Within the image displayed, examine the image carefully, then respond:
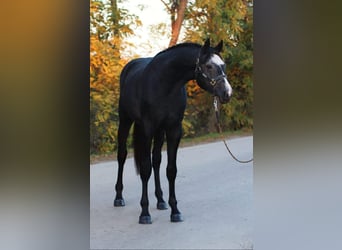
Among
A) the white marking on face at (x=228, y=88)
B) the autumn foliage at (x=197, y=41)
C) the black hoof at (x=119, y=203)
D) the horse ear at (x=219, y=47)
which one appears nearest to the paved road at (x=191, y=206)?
the black hoof at (x=119, y=203)

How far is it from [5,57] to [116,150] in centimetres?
107

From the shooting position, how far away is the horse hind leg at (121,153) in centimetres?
296

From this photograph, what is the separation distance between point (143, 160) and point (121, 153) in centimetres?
15

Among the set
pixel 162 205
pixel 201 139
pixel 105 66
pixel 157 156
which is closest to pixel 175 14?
pixel 105 66

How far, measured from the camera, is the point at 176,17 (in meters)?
2.99

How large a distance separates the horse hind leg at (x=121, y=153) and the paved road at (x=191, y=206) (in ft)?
0.10

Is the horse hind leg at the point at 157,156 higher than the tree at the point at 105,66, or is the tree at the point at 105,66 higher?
the tree at the point at 105,66

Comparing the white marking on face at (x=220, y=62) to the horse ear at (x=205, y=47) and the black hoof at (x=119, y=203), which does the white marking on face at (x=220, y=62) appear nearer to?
the horse ear at (x=205, y=47)

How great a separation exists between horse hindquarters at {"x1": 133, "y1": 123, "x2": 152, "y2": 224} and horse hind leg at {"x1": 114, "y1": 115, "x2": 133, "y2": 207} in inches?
2.4

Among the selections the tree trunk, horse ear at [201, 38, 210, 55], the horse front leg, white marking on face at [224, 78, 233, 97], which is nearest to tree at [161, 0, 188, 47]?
the tree trunk

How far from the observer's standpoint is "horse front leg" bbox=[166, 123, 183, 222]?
3.01 meters

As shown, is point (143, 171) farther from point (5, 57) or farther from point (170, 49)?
point (5, 57)

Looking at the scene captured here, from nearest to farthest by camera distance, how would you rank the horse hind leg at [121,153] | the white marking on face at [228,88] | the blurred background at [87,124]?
the blurred background at [87,124], the white marking on face at [228,88], the horse hind leg at [121,153]

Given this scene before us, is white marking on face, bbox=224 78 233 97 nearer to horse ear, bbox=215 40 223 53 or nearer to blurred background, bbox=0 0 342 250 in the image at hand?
horse ear, bbox=215 40 223 53
